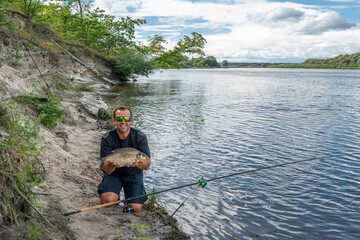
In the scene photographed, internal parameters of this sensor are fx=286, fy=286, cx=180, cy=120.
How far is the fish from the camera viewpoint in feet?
17.5

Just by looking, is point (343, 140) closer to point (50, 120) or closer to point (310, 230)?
point (310, 230)

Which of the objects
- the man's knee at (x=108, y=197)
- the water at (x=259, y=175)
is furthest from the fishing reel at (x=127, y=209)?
the water at (x=259, y=175)

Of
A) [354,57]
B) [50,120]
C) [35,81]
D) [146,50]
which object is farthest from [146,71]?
[354,57]

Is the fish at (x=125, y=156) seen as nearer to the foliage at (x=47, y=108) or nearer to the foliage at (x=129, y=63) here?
the foliage at (x=47, y=108)

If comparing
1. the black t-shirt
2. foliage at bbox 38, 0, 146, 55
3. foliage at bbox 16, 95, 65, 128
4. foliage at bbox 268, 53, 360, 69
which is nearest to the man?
the black t-shirt

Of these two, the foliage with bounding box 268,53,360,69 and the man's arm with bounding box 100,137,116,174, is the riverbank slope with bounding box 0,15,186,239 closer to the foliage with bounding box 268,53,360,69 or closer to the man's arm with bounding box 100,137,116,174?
the man's arm with bounding box 100,137,116,174

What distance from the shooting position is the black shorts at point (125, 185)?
19.3ft

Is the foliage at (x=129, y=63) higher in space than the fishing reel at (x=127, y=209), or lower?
higher

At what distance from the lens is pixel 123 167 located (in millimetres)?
5980

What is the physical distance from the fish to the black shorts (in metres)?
0.72

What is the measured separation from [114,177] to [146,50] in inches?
1876

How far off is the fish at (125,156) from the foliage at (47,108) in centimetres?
476

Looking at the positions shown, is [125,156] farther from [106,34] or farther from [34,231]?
[106,34]

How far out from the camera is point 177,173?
9.46 m
